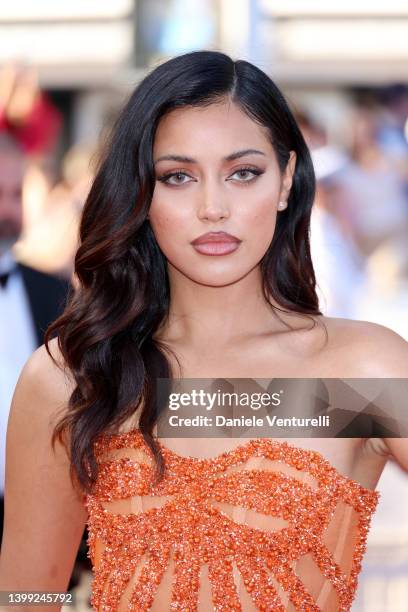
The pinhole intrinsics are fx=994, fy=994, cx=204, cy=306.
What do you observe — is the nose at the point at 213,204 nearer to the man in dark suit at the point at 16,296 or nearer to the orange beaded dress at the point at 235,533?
the orange beaded dress at the point at 235,533

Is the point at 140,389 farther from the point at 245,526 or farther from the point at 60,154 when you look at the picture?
the point at 60,154

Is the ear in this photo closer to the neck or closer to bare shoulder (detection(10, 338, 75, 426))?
the neck

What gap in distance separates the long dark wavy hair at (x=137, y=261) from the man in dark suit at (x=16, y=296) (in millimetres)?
1149

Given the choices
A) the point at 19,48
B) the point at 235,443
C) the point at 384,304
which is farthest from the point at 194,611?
the point at 19,48

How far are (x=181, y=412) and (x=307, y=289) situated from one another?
0.30m

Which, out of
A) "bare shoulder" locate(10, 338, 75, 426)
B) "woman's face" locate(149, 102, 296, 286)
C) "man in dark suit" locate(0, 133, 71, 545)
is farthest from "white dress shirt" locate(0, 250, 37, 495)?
"woman's face" locate(149, 102, 296, 286)

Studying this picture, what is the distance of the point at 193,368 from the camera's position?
159 cm

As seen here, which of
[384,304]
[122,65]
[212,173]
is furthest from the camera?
[122,65]

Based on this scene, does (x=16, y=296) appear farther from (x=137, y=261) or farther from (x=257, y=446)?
(x=257, y=446)

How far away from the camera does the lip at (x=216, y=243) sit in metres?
1.48

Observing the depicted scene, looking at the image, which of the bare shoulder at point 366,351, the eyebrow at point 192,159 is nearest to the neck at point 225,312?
the bare shoulder at point 366,351

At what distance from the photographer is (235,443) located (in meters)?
1.52

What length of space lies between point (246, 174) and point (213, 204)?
88 mm

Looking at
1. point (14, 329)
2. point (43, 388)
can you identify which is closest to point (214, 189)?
point (43, 388)
